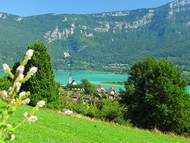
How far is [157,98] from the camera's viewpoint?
3875cm

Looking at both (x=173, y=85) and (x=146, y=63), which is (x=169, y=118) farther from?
(x=146, y=63)

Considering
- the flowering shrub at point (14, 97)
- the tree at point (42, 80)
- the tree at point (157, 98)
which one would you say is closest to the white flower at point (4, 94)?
the flowering shrub at point (14, 97)

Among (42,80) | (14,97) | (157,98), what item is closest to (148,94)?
(157,98)

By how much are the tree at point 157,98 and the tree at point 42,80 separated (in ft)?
30.3

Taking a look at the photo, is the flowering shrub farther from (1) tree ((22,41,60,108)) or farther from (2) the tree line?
(1) tree ((22,41,60,108))

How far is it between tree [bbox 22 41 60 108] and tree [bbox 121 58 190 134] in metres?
9.24

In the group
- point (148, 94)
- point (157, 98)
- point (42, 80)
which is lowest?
point (157, 98)

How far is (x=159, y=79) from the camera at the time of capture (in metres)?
39.0

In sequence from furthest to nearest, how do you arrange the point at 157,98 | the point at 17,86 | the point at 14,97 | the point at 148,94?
the point at 157,98 < the point at 148,94 < the point at 14,97 < the point at 17,86

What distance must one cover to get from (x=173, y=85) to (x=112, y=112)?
10.9 metres

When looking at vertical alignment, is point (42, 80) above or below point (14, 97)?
below

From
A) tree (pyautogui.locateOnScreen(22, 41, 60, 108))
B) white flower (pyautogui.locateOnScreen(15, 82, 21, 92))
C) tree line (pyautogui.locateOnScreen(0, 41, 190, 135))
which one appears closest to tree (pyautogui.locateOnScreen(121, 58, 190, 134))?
tree line (pyautogui.locateOnScreen(0, 41, 190, 135))

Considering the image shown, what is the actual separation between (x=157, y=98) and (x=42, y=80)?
1425 centimetres

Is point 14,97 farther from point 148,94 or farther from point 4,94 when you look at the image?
point 148,94
